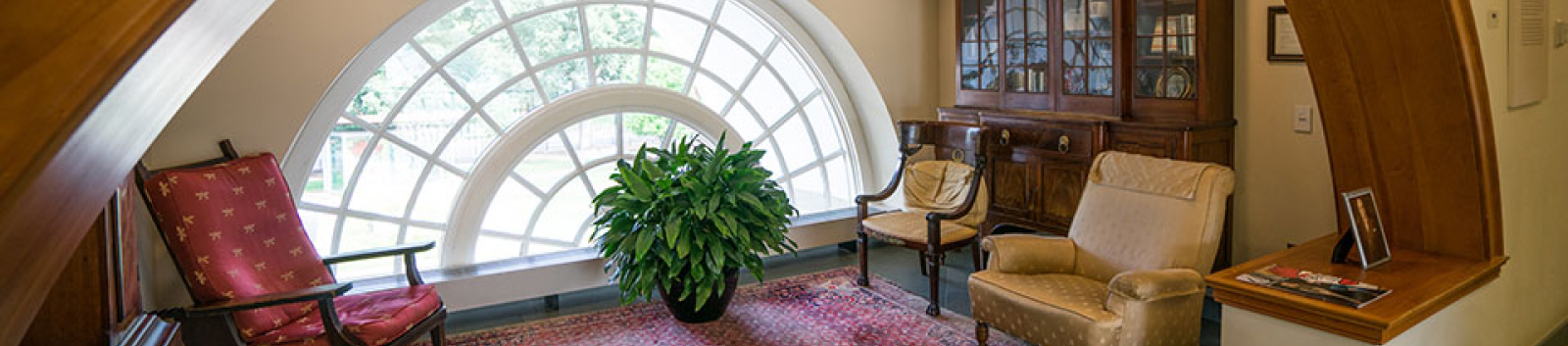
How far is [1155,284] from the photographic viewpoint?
3746mm

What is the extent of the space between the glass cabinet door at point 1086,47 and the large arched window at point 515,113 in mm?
1619

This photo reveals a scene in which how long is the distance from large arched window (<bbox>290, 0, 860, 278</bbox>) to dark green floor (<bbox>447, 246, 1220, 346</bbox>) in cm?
28

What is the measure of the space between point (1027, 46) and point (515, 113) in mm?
2648

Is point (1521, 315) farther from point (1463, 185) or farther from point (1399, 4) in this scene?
point (1399, 4)

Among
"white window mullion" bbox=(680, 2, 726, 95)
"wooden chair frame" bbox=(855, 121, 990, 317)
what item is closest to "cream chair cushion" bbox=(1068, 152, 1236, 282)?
"wooden chair frame" bbox=(855, 121, 990, 317)

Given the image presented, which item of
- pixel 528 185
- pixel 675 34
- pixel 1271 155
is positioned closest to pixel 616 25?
pixel 675 34

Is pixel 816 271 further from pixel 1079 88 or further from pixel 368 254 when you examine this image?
pixel 368 254

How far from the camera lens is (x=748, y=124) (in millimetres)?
6191

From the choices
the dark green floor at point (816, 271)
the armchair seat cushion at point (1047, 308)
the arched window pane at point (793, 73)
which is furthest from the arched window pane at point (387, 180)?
the armchair seat cushion at point (1047, 308)

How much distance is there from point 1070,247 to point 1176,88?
39.1 inches

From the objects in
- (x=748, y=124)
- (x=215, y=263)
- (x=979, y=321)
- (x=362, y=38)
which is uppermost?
(x=362, y=38)

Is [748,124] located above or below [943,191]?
above

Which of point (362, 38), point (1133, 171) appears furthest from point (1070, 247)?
point (362, 38)

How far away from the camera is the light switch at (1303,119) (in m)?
4.66
